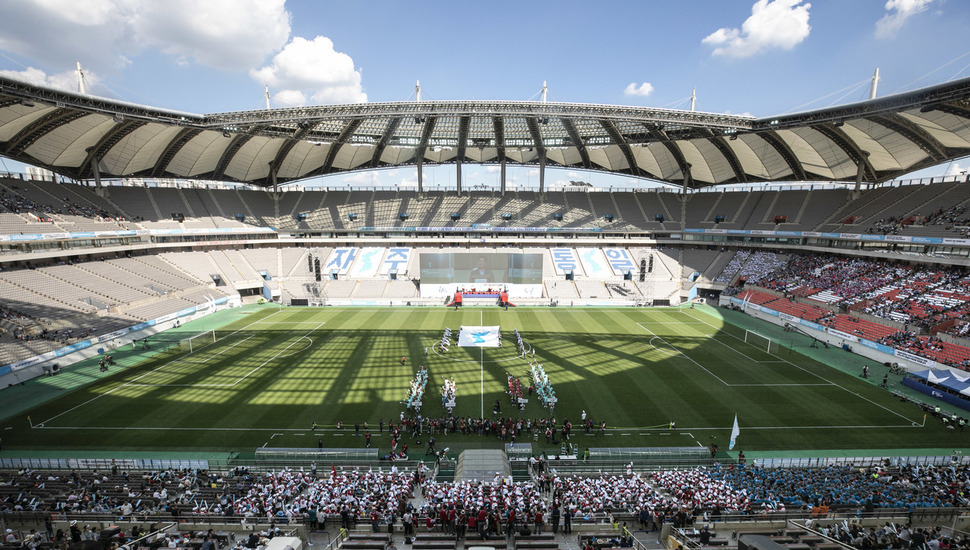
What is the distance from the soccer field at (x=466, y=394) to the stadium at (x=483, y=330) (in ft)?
0.69

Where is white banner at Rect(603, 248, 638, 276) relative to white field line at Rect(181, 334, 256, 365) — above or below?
above

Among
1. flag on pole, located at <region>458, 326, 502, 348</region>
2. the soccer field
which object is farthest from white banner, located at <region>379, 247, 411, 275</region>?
flag on pole, located at <region>458, 326, 502, 348</region>

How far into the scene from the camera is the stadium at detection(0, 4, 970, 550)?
41.0ft

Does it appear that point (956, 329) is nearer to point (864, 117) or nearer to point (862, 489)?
point (864, 117)

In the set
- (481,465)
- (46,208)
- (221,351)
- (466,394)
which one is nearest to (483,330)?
(466,394)

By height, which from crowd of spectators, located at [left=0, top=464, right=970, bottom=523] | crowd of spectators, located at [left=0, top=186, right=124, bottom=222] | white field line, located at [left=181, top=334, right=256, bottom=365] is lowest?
crowd of spectators, located at [left=0, top=464, right=970, bottom=523]

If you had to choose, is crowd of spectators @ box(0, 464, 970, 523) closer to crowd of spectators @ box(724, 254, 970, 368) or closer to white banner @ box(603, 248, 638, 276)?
crowd of spectators @ box(724, 254, 970, 368)

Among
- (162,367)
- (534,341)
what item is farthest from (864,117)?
(162,367)

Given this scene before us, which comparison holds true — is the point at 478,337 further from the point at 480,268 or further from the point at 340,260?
the point at 340,260

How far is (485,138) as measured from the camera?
50.2m

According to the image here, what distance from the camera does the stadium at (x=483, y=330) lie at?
12.5 m

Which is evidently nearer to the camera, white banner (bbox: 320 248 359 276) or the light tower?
the light tower

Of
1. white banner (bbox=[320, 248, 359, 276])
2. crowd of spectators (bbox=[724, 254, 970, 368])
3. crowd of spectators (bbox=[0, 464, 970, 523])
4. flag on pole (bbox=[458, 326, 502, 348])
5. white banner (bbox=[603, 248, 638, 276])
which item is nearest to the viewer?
crowd of spectators (bbox=[0, 464, 970, 523])

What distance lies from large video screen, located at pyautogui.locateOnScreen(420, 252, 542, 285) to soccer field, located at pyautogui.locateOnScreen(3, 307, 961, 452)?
11313 mm
